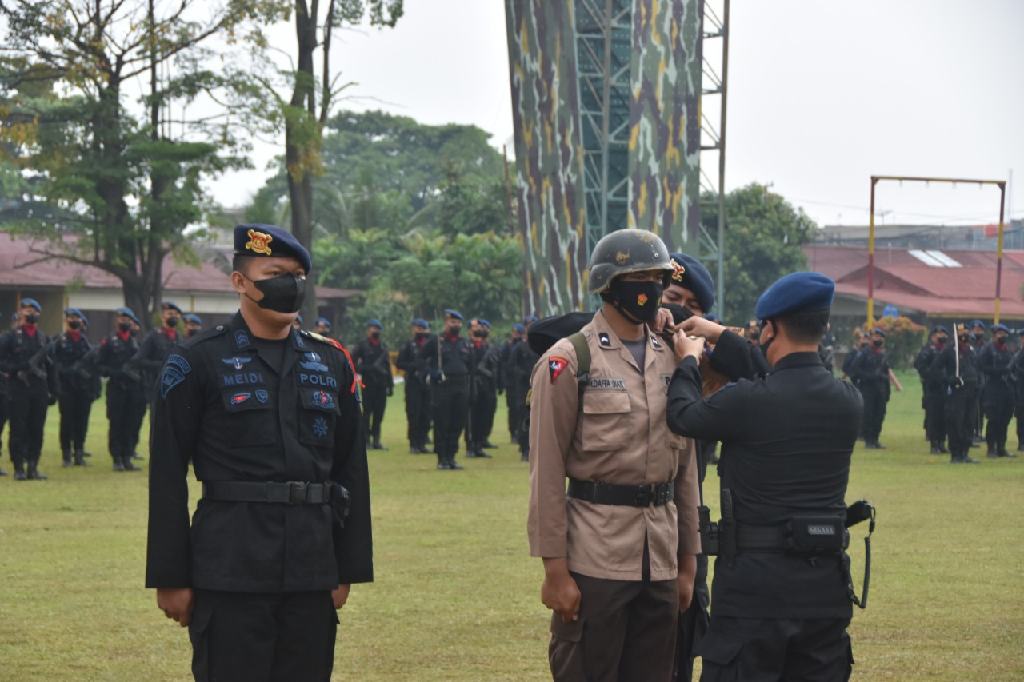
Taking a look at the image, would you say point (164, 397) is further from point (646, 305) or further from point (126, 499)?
point (126, 499)

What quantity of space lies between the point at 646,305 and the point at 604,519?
741mm

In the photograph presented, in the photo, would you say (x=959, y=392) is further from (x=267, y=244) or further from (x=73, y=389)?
(x=267, y=244)

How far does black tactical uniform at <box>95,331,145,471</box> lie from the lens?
19.8m

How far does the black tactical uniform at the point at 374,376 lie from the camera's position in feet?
79.9

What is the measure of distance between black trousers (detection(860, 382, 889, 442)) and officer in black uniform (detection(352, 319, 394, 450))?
7.91 metres

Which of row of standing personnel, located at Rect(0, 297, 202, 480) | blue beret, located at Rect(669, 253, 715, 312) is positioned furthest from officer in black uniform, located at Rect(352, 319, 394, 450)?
blue beret, located at Rect(669, 253, 715, 312)

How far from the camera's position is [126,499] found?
16.2 metres

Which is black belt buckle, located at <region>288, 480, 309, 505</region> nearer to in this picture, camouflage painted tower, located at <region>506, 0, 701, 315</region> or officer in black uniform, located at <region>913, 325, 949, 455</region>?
officer in black uniform, located at <region>913, 325, 949, 455</region>

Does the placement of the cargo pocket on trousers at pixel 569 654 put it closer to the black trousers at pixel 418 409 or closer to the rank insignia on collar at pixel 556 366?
the rank insignia on collar at pixel 556 366

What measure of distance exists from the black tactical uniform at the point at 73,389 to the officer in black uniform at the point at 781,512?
1588 centimetres

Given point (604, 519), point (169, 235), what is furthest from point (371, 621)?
point (169, 235)

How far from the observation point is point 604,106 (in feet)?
110

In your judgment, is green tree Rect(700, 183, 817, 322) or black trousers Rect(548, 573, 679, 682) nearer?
black trousers Rect(548, 573, 679, 682)

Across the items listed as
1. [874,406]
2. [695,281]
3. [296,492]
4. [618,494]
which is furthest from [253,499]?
[874,406]
